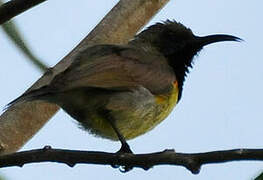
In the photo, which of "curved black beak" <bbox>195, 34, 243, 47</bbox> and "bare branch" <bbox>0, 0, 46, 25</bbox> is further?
"curved black beak" <bbox>195, 34, 243, 47</bbox>

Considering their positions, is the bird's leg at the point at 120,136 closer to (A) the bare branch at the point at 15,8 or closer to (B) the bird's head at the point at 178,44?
(B) the bird's head at the point at 178,44

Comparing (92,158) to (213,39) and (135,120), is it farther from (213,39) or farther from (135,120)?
(213,39)

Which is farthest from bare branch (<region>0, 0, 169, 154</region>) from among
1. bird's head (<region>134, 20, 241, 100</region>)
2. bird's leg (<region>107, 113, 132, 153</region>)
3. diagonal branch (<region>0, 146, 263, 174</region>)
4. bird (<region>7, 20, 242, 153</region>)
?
diagonal branch (<region>0, 146, 263, 174</region>)

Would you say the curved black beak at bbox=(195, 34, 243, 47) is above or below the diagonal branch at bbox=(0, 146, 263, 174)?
below

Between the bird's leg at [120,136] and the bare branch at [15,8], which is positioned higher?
the bare branch at [15,8]

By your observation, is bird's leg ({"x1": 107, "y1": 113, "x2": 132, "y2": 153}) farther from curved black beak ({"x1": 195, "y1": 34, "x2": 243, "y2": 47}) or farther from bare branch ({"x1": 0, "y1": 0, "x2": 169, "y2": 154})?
curved black beak ({"x1": 195, "y1": 34, "x2": 243, "y2": 47})

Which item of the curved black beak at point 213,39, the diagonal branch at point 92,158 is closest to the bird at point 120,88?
the curved black beak at point 213,39

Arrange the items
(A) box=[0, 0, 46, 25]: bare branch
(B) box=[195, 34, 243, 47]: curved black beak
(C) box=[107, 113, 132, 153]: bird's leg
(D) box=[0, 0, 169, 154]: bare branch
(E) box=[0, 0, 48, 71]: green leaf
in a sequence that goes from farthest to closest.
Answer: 1. (B) box=[195, 34, 243, 47]: curved black beak
2. (C) box=[107, 113, 132, 153]: bird's leg
3. (D) box=[0, 0, 169, 154]: bare branch
4. (E) box=[0, 0, 48, 71]: green leaf
5. (A) box=[0, 0, 46, 25]: bare branch

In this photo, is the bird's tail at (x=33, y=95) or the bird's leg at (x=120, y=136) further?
the bird's leg at (x=120, y=136)

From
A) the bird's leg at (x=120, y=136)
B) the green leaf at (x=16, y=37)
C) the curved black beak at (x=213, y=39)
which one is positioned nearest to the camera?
the green leaf at (x=16, y=37)
